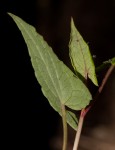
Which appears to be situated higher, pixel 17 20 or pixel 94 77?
pixel 17 20

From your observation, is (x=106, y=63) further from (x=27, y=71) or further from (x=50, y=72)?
(x=27, y=71)

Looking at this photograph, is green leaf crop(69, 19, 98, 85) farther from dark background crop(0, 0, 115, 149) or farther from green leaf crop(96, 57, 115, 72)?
dark background crop(0, 0, 115, 149)

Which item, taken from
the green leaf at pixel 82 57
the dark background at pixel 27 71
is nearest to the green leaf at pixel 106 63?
the green leaf at pixel 82 57

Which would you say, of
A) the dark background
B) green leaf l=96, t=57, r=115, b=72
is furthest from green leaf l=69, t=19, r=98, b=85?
the dark background

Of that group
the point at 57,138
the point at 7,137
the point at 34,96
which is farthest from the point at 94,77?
the point at 57,138

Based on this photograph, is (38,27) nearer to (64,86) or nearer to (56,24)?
(56,24)
